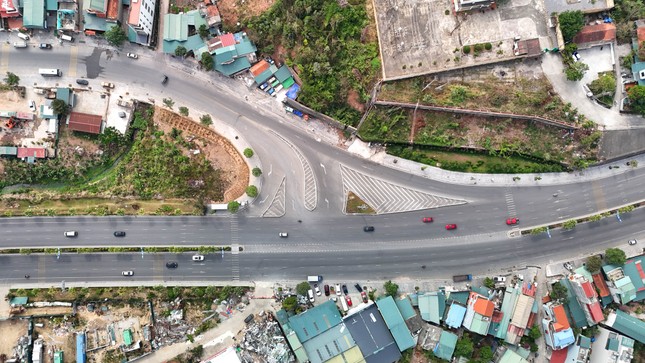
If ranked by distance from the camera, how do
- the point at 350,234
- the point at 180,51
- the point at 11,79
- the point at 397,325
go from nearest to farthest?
the point at 397,325, the point at 180,51, the point at 11,79, the point at 350,234

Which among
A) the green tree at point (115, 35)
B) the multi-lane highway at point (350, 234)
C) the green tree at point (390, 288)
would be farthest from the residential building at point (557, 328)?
the green tree at point (115, 35)

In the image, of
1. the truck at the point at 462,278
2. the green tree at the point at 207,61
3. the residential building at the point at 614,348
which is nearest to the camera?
the residential building at the point at 614,348

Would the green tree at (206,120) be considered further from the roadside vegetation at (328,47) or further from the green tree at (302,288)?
the green tree at (302,288)

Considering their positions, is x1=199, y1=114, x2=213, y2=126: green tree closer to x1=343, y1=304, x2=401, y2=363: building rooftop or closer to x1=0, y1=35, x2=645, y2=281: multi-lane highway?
x1=0, y1=35, x2=645, y2=281: multi-lane highway

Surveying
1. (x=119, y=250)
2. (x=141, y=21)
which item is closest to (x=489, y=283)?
(x=119, y=250)

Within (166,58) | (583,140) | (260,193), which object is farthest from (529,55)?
(166,58)

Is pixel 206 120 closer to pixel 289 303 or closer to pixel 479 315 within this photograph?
pixel 289 303

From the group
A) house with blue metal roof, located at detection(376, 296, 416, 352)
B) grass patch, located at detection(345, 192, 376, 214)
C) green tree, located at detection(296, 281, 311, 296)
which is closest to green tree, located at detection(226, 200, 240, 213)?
green tree, located at detection(296, 281, 311, 296)
